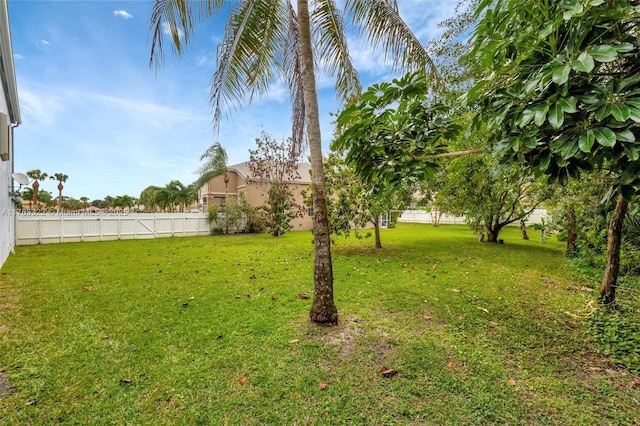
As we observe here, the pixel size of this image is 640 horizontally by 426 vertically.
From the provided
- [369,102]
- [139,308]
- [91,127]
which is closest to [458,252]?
[369,102]

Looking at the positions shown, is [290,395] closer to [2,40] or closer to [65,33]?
[2,40]

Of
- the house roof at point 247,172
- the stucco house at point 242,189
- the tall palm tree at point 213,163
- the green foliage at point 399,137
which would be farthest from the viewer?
the house roof at point 247,172

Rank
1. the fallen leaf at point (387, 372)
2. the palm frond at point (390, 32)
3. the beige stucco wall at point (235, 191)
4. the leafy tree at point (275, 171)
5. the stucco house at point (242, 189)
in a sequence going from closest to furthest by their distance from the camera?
the fallen leaf at point (387, 372) < the palm frond at point (390, 32) < the leafy tree at point (275, 171) < the stucco house at point (242, 189) < the beige stucco wall at point (235, 191)

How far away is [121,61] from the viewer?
916 cm

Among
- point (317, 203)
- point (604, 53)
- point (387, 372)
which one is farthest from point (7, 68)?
point (604, 53)

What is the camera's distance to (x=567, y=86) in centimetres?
188

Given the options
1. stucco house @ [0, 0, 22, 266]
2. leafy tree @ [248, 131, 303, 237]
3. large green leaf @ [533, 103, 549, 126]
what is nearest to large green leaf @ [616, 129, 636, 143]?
large green leaf @ [533, 103, 549, 126]

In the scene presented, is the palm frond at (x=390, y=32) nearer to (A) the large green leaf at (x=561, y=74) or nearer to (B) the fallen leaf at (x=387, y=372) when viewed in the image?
(A) the large green leaf at (x=561, y=74)

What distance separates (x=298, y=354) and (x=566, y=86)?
3364mm

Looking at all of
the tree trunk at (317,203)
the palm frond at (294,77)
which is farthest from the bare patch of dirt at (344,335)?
the palm frond at (294,77)

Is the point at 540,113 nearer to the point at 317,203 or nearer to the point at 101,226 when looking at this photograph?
the point at 317,203

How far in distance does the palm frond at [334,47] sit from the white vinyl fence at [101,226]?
47.2 feet

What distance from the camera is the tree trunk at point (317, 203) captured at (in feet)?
12.9

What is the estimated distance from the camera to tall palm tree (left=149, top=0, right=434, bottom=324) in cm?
452
